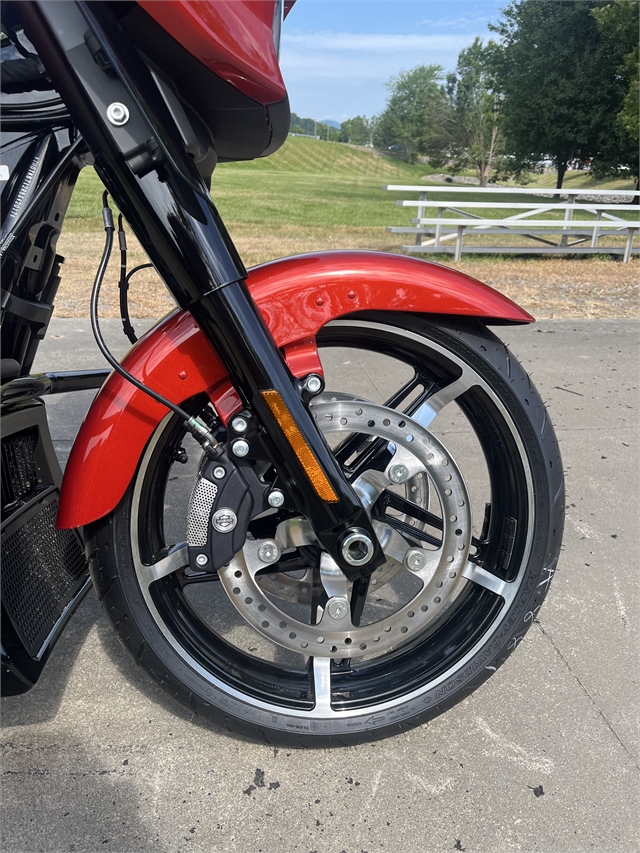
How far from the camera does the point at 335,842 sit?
4.64 ft

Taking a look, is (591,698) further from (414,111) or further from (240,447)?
(414,111)

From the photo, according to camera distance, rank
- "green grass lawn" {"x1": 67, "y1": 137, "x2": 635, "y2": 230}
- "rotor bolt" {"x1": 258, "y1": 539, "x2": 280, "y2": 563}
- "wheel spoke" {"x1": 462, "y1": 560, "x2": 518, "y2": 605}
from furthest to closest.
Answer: "green grass lawn" {"x1": 67, "y1": 137, "x2": 635, "y2": 230} < "wheel spoke" {"x1": 462, "y1": 560, "x2": 518, "y2": 605} < "rotor bolt" {"x1": 258, "y1": 539, "x2": 280, "y2": 563}

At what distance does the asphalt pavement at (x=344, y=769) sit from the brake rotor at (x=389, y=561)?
31 cm

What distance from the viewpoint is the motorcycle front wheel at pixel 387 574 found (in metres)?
1.44

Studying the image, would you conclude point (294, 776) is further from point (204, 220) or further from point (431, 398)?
point (204, 220)

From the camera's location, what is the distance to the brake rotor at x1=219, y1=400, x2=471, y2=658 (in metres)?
1.42

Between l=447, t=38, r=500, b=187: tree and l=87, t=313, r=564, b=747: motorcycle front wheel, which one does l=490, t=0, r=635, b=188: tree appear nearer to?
l=447, t=38, r=500, b=187: tree

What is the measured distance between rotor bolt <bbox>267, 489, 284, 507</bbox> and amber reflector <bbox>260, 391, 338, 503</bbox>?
0.29ft

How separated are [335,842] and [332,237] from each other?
12.5 meters

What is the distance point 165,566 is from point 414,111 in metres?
79.7

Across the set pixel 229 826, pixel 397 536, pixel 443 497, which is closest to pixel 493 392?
pixel 443 497

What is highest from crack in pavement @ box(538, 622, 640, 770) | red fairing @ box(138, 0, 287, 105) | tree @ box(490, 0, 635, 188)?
tree @ box(490, 0, 635, 188)

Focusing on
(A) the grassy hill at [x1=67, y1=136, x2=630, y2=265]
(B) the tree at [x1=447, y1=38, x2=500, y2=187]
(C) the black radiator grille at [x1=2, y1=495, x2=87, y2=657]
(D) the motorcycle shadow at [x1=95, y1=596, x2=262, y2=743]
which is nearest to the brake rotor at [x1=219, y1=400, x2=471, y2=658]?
(D) the motorcycle shadow at [x1=95, y1=596, x2=262, y2=743]

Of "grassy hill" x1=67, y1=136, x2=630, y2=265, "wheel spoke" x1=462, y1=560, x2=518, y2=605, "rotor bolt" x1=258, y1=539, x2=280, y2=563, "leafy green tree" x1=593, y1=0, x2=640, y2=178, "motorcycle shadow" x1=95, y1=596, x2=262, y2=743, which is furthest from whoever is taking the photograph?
"leafy green tree" x1=593, y1=0, x2=640, y2=178
